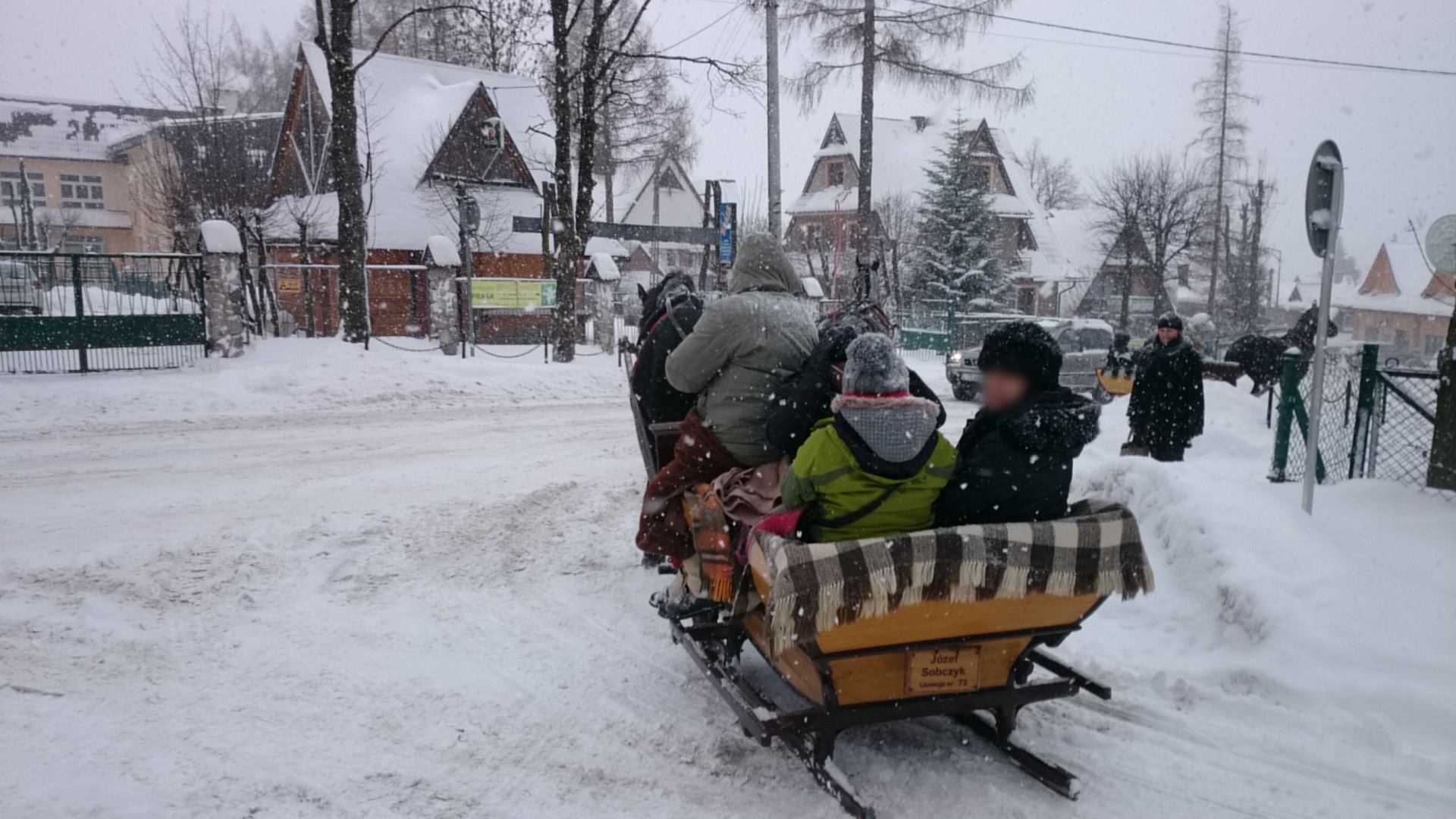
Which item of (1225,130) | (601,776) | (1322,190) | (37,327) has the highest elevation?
(1225,130)

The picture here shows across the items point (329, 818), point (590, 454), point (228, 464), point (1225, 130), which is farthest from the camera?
point (1225, 130)

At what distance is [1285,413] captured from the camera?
276 inches

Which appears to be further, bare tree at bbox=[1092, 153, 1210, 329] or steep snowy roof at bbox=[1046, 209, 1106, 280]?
steep snowy roof at bbox=[1046, 209, 1106, 280]

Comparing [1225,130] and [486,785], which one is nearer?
[486,785]

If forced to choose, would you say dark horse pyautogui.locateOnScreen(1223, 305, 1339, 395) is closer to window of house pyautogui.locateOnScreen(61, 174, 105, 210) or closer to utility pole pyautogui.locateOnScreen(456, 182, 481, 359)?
utility pole pyautogui.locateOnScreen(456, 182, 481, 359)

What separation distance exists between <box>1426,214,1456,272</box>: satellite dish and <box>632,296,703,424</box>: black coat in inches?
397

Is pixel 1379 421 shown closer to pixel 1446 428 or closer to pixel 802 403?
pixel 1446 428

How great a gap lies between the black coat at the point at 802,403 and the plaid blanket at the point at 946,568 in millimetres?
756

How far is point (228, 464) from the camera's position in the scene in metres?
8.41

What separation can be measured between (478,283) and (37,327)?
8.33m

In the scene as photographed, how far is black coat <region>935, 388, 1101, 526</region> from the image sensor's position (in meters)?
3.35

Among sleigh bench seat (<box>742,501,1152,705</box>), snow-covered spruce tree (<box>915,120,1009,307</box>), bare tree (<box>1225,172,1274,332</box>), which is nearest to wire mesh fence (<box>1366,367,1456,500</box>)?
sleigh bench seat (<box>742,501,1152,705</box>)

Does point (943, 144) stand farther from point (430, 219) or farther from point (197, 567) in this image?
point (197, 567)

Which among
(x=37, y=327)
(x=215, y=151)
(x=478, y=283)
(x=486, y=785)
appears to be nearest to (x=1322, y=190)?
(x=486, y=785)
